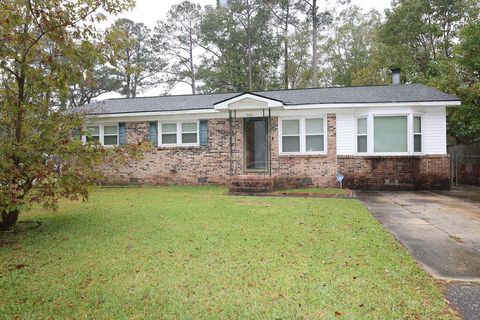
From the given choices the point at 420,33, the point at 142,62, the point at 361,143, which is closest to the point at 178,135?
the point at 361,143

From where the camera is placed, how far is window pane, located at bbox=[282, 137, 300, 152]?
13.1 m

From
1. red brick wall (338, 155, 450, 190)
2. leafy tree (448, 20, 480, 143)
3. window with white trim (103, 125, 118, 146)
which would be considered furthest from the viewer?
window with white trim (103, 125, 118, 146)

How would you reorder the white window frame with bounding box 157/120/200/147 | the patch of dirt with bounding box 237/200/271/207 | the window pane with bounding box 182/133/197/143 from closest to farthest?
the patch of dirt with bounding box 237/200/271/207, the white window frame with bounding box 157/120/200/147, the window pane with bounding box 182/133/197/143

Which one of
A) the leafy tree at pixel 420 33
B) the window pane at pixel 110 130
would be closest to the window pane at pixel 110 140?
the window pane at pixel 110 130

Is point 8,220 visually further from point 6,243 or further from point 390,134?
point 390,134

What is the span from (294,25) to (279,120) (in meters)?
19.8

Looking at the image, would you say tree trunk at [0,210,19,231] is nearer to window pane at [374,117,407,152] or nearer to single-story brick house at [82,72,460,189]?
single-story brick house at [82,72,460,189]

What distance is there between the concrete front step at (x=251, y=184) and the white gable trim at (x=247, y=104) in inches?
111

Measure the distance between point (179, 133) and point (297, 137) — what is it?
5202 millimetres

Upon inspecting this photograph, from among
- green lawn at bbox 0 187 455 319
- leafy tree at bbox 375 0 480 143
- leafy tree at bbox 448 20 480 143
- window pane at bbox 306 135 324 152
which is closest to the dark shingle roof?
window pane at bbox 306 135 324 152

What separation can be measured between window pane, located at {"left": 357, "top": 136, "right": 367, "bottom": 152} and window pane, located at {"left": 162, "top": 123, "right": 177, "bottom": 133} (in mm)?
7825

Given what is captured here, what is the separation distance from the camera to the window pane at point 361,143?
12.5 metres

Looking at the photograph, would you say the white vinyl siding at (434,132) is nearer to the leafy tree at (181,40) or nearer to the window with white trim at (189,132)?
the window with white trim at (189,132)

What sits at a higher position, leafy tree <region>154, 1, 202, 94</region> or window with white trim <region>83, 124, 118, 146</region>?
leafy tree <region>154, 1, 202, 94</region>
